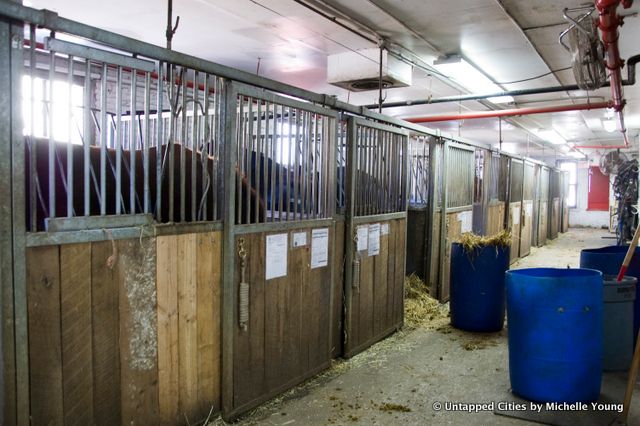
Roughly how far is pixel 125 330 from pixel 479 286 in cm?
306

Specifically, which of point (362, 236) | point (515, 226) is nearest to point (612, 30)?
point (362, 236)

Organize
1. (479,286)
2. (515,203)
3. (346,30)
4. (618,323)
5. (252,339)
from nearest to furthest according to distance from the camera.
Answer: (252,339) < (618,323) < (479,286) < (346,30) < (515,203)

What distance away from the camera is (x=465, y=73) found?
571 centimetres

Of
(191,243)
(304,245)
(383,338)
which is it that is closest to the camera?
(191,243)

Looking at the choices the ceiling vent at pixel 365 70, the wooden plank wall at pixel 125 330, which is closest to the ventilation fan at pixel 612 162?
the ceiling vent at pixel 365 70

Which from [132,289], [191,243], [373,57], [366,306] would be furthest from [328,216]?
[373,57]

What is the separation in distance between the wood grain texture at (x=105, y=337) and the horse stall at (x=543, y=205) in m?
9.91

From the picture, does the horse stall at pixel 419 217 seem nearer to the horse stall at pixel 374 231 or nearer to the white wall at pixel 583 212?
the horse stall at pixel 374 231

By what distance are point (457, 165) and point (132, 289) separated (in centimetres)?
429

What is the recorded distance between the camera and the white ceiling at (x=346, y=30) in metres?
4.05

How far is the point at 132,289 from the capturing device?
6.68 ft

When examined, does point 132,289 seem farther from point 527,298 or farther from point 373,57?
point 373,57

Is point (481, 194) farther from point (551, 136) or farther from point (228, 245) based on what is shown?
point (551, 136)

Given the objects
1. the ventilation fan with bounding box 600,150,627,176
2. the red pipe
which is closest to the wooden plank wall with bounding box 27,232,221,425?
the red pipe
